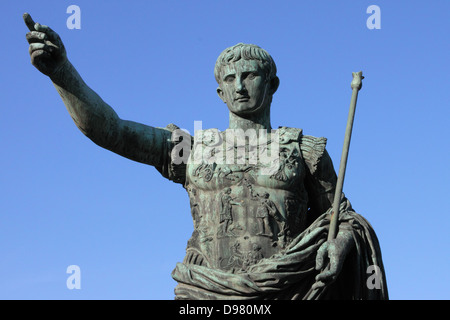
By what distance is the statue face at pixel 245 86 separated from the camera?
1513 cm

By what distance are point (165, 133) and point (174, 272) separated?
1.97 metres

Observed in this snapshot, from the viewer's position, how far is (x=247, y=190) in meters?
14.8

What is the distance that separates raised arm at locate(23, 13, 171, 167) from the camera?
13875 mm

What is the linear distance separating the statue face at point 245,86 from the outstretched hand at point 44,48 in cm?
241

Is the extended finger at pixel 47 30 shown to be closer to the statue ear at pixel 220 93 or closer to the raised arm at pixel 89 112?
the raised arm at pixel 89 112

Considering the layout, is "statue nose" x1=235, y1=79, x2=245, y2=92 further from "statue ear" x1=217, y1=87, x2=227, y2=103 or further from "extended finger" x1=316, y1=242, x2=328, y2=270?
"extended finger" x1=316, y1=242, x2=328, y2=270

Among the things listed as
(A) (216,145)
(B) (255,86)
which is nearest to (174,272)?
(A) (216,145)

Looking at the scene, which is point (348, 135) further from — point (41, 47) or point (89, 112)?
point (41, 47)

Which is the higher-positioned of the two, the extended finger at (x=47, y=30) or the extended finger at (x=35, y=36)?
the extended finger at (x=47, y=30)

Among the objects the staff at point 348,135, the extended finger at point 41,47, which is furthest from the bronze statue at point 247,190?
the staff at point 348,135

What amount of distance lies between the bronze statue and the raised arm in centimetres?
1

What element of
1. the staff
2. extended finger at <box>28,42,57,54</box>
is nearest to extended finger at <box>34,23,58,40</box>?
extended finger at <box>28,42,57,54</box>
